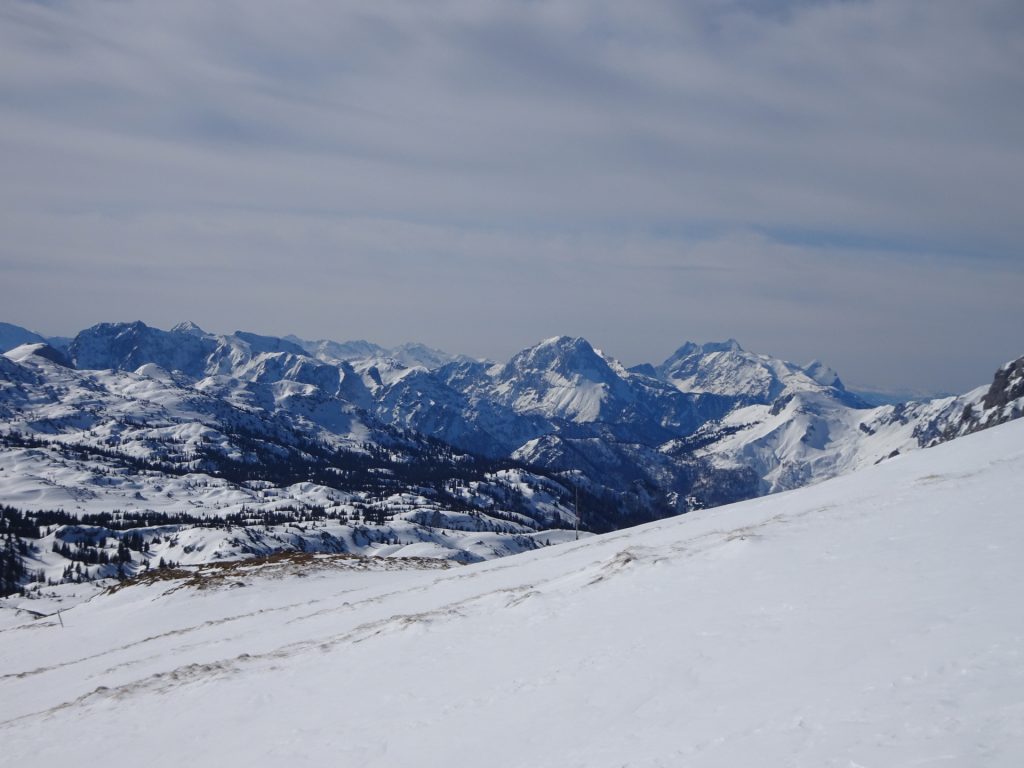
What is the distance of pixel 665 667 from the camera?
679 inches

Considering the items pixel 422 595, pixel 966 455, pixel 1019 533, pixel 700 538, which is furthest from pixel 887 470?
pixel 422 595

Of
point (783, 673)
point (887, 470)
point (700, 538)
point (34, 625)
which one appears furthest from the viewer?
point (34, 625)

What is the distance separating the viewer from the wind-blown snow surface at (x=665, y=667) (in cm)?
1274

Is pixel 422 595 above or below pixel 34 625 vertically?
above

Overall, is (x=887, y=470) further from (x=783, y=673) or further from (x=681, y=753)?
(x=681, y=753)

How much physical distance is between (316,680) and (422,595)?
1575cm

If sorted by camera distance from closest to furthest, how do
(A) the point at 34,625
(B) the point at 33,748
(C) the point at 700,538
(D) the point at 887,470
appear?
(B) the point at 33,748 → (C) the point at 700,538 → (D) the point at 887,470 → (A) the point at 34,625

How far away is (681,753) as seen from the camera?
12.9 meters

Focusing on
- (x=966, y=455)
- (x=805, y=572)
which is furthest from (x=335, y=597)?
(x=966, y=455)

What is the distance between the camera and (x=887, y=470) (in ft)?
140

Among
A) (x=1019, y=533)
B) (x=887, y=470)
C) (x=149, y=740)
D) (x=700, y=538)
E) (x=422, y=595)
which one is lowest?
(x=422, y=595)

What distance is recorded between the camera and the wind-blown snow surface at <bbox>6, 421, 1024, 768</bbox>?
1274 cm

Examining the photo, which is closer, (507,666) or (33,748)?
(507,666)

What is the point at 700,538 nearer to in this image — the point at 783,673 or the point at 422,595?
the point at 422,595
